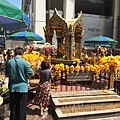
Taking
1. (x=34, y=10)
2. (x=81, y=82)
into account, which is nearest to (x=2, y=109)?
(x=81, y=82)

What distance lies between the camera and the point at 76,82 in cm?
784

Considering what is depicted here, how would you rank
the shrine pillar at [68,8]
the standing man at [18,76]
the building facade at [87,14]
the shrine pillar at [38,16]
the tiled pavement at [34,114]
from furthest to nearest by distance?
the shrine pillar at [68,8] < the building facade at [87,14] < the shrine pillar at [38,16] < the tiled pavement at [34,114] < the standing man at [18,76]

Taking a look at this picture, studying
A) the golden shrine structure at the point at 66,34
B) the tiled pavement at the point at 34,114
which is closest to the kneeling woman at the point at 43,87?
the tiled pavement at the point at 34,114

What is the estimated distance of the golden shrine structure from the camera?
8.33 meters

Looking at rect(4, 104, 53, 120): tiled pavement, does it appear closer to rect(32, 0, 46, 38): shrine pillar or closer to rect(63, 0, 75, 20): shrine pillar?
rect(32, 0, 46, 38): shrine pillar

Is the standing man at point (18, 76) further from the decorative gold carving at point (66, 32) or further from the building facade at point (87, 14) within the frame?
the building facade at point (87, 14)

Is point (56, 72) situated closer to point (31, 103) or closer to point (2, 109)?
point (31, 103)

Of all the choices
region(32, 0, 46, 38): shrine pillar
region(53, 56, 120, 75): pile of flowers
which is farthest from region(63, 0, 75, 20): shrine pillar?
region(53, 56, 120, 75): pile of flowers

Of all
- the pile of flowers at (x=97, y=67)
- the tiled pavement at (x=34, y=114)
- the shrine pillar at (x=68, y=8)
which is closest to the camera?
the tiled pavement at (x=34, y=114)

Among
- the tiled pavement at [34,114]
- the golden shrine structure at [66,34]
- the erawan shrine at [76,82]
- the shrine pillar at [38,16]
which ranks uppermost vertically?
the shrine pillar at [38,16]

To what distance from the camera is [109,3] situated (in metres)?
27.6

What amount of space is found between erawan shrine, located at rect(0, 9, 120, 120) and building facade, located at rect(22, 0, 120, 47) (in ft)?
34.1

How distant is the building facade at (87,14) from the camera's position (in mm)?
19516

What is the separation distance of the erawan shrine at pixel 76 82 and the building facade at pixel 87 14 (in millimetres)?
10382
